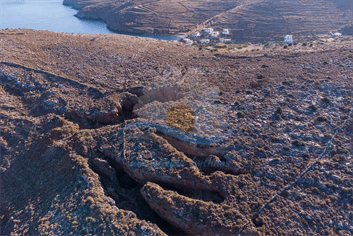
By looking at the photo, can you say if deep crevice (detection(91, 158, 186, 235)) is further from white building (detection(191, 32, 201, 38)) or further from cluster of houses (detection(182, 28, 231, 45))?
white building (detection(191, 32, 201, 38))

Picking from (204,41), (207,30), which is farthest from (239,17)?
(204,41)

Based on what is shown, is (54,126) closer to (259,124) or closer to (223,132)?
(223,132)

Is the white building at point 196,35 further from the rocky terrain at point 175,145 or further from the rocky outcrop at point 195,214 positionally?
the rocky outcrop at point 195,214

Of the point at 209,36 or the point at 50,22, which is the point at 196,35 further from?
the point at 50,22

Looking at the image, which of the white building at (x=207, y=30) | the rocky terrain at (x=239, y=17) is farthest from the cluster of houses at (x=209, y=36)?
the rocky terrain at (x=239, y=17)

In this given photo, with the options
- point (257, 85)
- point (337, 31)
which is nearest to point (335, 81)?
point (257, 85)

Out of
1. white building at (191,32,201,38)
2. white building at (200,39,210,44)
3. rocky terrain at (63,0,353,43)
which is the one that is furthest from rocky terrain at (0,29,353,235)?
rocky terrain at (63,0,353,43)
